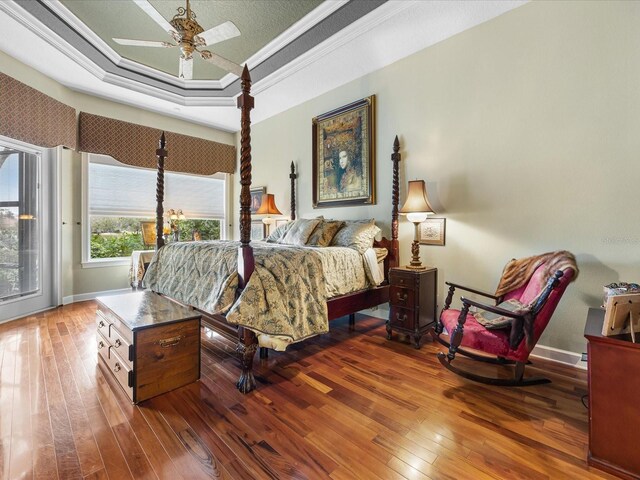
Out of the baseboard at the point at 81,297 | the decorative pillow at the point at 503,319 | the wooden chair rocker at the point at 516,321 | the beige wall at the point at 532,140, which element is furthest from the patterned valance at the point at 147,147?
the decorative pillow at the point at 503,319

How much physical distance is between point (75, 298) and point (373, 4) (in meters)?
5.29

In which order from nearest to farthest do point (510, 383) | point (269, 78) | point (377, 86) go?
point (510, 383) < point (377, 86) < point (269, 78)

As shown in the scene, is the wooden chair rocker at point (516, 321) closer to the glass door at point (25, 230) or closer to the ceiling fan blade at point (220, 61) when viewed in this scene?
the ceiling fan blade at point (220, 61)

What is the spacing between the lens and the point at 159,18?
2.63m

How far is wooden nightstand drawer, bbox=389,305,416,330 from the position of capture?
2796mm

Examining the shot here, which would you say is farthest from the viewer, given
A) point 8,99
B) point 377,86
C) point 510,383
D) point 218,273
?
point 377,86

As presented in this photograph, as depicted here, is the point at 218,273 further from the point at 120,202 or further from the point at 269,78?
the point at 120,202

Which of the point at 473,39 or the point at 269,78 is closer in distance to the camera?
the point at 473,39

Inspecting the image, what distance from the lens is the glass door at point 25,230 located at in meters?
3.51

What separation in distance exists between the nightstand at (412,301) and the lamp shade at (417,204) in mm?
526

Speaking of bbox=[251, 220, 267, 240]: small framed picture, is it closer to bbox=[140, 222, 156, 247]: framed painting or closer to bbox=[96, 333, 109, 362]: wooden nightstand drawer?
bbox=[140, 222, 156, 247]: framed painting

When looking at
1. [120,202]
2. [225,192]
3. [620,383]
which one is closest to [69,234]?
[120,202]

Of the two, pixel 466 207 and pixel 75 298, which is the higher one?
pixel 466 207

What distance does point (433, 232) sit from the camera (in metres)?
3.23
